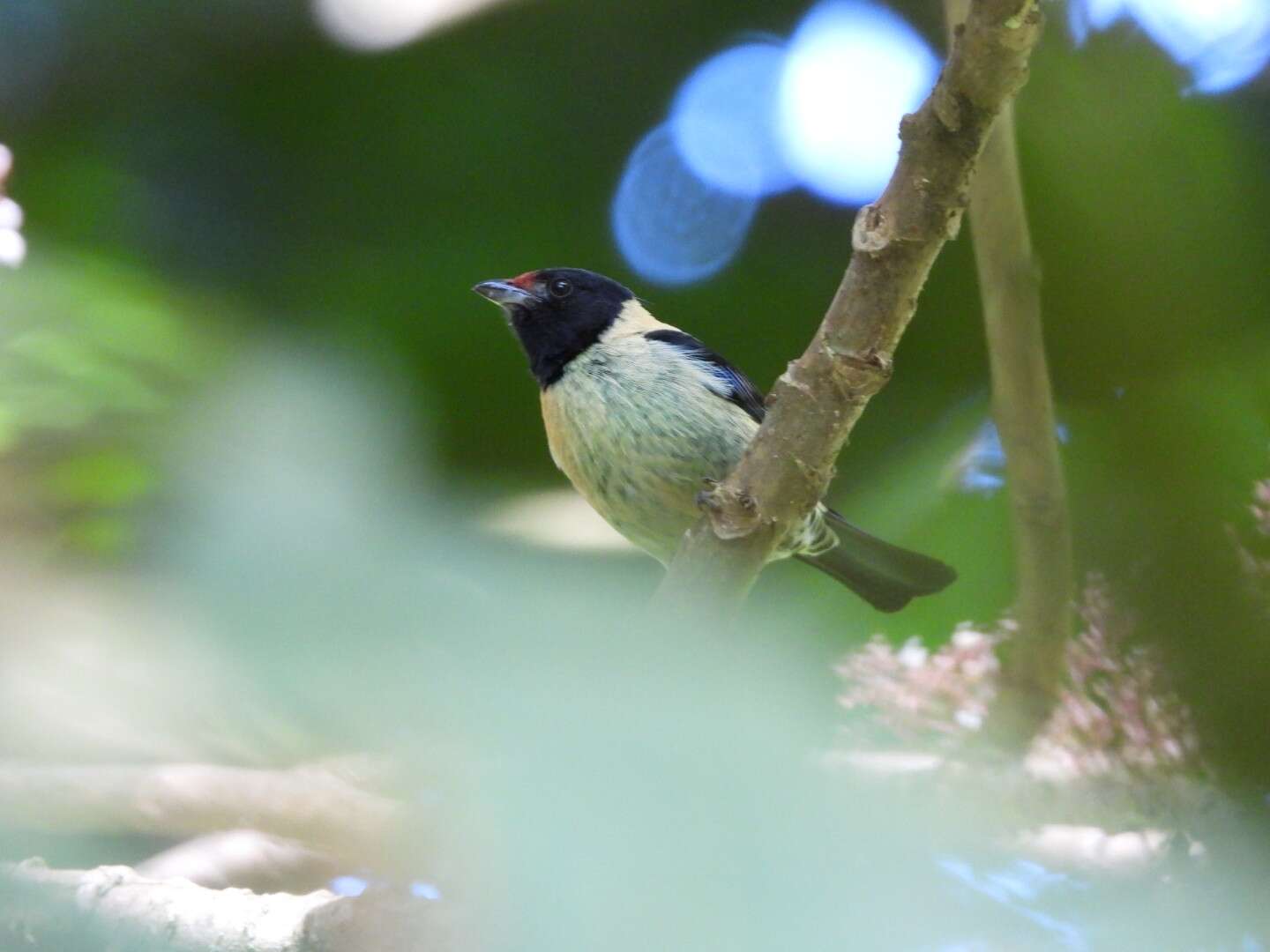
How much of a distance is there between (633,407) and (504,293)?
0.35 metres

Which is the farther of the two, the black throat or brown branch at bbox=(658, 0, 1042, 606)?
the black throat

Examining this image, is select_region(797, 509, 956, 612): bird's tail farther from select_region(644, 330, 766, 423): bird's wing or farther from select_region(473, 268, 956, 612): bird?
select_region(644, 330, 766, 423): bird's wing

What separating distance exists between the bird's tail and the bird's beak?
448 millimetres

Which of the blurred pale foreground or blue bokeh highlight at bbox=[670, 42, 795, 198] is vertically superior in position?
blue bokeh highlight at bbox=[670, 42, 795, 198]

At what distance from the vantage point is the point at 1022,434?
1192 millimetres

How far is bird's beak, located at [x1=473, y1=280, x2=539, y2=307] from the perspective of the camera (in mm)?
1276

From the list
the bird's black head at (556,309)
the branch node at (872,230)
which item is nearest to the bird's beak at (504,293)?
the bird's black head at (556,309)

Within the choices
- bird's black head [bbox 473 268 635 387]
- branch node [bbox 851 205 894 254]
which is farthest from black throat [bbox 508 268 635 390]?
branch node [bbox 851 205 894 254]

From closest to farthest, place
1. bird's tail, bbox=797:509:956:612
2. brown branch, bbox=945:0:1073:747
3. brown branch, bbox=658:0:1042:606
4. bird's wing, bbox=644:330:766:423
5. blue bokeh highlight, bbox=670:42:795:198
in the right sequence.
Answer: brown branch, bbox=658:0:1042:606
brown branch, bbox=945:0:1073:747
bird's tail, bbox=797:509:956:612
blue bokeh highlight, bbox=670:42:795:198
bird's wing, bbox=644:330:766:423

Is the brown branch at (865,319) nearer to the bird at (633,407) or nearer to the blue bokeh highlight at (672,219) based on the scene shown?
the bird at (633,407)

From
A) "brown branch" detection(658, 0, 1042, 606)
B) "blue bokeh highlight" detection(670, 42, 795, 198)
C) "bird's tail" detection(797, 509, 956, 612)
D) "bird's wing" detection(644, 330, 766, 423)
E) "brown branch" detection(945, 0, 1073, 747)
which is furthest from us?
"bird's wing" detection(644, 330, 766, 423)

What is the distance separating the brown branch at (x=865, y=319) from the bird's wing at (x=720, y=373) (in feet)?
1.17

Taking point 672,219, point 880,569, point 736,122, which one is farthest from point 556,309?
point 880,569

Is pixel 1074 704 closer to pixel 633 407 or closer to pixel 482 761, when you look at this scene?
pixel 482 761
